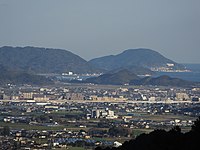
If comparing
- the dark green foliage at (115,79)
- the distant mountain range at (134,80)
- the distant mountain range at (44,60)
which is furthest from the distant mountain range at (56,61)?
the distant mountain range at (134,80)

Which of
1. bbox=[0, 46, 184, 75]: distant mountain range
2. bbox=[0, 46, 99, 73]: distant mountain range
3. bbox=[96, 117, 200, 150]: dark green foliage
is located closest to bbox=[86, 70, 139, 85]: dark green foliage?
bbox=[0, 46, 184, 75]: distant mountain range

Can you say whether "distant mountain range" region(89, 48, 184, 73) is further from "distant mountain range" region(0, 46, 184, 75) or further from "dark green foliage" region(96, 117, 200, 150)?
"dark green foliage" region(96, 117, 200, 150)

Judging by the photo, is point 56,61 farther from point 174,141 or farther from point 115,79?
point 174,141

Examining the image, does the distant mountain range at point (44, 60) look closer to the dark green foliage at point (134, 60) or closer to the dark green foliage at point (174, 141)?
the dark green foliage at point (134, 60)

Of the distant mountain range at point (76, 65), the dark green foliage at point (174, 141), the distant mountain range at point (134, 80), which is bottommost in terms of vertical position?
the dark green foliage at point (174, 141)

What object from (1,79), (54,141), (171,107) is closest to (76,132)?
(54,141)

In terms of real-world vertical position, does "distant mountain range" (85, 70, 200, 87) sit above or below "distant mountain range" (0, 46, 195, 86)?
below
